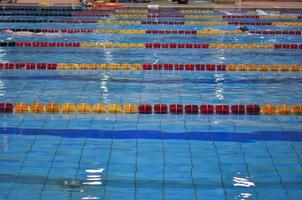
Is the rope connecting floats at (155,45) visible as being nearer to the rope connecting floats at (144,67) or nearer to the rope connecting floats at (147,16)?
the rope connecting floats at (144,67)

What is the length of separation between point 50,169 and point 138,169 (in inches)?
28.2

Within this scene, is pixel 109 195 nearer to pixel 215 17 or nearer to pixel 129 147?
pixel 129 147

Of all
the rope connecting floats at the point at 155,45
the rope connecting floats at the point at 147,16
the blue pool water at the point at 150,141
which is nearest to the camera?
the blue pool water at the point at 150,141

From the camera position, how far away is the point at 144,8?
834 inches

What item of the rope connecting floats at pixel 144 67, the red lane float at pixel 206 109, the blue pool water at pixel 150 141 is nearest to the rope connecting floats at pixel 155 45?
the blue pool water at pixel 150 141

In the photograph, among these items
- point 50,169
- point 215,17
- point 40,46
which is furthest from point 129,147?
point 215,17

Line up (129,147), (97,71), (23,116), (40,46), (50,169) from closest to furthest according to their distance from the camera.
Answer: (50,169), (129,147), (23,116), (97,71), (40,46)

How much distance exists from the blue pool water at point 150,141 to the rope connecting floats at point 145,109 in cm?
13

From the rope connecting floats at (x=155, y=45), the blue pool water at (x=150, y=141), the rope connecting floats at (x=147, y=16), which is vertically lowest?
the blue pool water at (x=150, y=141)

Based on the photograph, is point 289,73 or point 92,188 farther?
point 289,73


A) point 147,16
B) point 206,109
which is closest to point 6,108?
point 206,109

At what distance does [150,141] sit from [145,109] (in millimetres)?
1068

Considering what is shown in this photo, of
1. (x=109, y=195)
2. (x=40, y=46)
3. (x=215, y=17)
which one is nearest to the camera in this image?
(x=109, y=195)

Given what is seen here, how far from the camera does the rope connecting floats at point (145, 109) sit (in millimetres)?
7137
